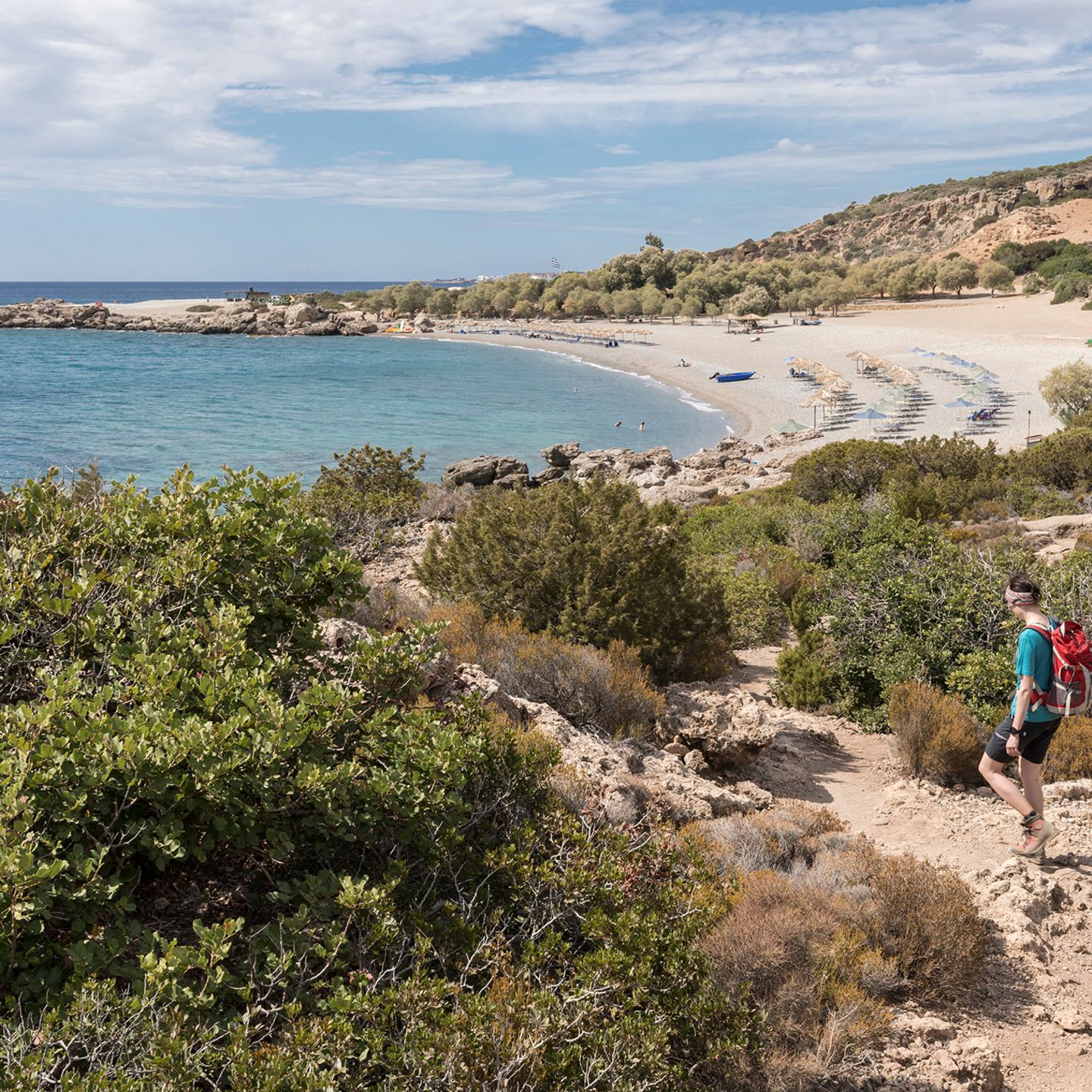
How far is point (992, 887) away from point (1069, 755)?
78.6 inches

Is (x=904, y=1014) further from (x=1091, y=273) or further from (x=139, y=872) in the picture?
(x=1091, y=273)

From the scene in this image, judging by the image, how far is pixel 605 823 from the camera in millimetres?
3859

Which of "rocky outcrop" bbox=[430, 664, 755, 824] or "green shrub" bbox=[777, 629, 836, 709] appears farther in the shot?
"green shrub" bbox=[777, 629, 836, 709]

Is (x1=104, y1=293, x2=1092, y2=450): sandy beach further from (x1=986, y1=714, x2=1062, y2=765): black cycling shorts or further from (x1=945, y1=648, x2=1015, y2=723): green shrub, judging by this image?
(x1=986, y1=714, x2=1062, y2=765): black cycling shorts

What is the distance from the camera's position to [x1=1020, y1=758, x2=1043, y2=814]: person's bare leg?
4918 millimetres

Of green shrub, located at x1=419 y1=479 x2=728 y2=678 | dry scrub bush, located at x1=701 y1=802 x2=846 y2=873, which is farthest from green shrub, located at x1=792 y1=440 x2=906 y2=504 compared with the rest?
dry scrub bush, located at x1=701 y1=802 x2=846 y2=873

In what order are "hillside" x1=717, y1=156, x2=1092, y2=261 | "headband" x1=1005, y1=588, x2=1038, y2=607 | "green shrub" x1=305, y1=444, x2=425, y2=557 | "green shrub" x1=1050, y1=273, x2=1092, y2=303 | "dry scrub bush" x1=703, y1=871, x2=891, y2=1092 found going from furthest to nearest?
"hillside" x1=717, y1=156, x2=1092, y2=261 → "green shrub" x1=1050, y1=273, x2=1092, y2=303 → "green shrub" x1=305, y1=444, x2=425, y2=557 → "headband" x1=1005, y1=588, x2=1038, y2=607 → "dry scrub bush" x1=703, y1=871, x2=891, y2=1092

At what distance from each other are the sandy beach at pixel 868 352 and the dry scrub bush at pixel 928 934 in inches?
1040

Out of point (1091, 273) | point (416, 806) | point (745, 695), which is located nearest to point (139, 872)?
point (416, 806)

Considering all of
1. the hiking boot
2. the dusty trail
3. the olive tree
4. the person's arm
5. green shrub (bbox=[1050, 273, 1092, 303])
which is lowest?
the dusty trail

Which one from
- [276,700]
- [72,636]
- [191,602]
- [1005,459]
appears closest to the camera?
[276,700]

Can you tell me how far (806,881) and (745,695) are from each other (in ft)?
11.1

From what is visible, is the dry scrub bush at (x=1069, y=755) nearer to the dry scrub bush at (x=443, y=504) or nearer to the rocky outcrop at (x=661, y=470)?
the dry scrub bush at (x=443, y=504)

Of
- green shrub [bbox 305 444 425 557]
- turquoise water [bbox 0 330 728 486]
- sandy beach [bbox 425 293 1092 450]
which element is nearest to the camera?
green shrub [bbox 305 444 425 557]
